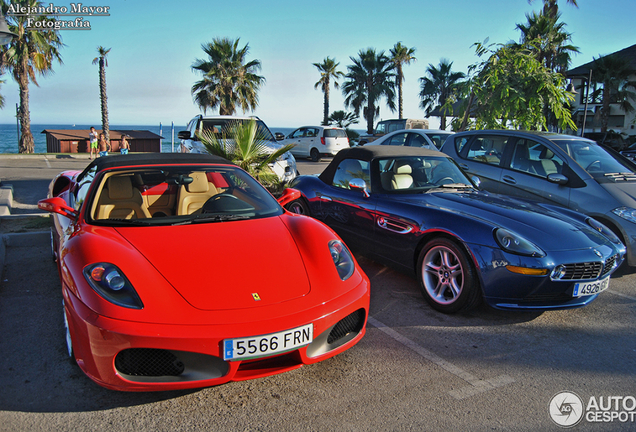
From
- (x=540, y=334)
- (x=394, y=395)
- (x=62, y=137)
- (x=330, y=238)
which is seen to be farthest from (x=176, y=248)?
(x=62, y=137)

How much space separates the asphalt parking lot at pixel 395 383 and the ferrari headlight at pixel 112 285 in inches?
23.9

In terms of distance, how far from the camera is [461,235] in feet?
12.1

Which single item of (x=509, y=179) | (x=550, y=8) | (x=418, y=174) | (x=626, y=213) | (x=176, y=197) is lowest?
(x=626, y=213)

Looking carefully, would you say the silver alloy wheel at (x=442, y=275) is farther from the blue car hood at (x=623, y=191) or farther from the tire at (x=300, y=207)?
the blue car hood at (x=623, y=191)

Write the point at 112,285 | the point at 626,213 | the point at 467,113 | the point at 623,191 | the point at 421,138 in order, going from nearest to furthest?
the point at 112,285, the point at 626,213, the point at 623,191, the point at 421,138, the point at 467,113

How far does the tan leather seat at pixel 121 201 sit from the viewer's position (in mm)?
3430

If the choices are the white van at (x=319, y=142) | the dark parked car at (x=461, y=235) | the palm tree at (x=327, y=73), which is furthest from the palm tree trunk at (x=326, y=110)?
the dark parked car at (x=461, y=235)

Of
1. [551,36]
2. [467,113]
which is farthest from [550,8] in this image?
[467,113]

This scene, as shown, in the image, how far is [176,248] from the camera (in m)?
2.85

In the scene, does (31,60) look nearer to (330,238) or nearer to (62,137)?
(62,137)

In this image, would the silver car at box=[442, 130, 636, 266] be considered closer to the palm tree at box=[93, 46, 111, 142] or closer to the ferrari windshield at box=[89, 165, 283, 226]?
the ferrari windshield at box=[89, 165, 283, 226]

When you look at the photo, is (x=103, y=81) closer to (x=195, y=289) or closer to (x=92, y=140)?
(x=92, y=140)

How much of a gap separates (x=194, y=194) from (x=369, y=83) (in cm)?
3804

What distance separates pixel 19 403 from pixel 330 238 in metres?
2.10
